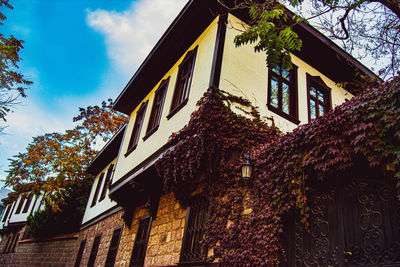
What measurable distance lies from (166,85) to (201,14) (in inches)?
92.9

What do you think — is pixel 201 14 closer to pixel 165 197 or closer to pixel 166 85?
pixel 166 85

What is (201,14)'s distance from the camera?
7.62 m

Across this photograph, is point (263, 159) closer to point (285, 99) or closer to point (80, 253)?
point (285, 99)

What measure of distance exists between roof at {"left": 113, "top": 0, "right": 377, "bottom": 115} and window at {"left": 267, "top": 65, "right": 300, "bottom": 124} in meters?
1.06

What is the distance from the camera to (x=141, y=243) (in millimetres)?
7961

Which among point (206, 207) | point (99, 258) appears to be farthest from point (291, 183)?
point (99, 258)

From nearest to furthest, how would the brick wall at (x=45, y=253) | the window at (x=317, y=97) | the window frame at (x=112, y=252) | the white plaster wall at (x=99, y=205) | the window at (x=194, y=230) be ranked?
the window at (x=194, y=230) < the window at (x=317, y=97) < the window frame at (x=112, y=252) < the white plaster wall at (x=99, y=205) < the brick wall at (x=45, y=253)

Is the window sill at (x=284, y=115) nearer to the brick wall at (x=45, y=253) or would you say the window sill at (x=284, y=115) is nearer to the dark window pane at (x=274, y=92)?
the dark window pane at (x=274, y=92)

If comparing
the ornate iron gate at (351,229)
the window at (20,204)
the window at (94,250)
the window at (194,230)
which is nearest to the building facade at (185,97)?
the window at (194,230)

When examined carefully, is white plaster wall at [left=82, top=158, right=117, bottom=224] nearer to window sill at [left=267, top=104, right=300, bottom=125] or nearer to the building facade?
the building facade

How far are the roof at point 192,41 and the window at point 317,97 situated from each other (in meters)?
0.56

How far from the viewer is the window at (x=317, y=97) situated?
27.7 ft

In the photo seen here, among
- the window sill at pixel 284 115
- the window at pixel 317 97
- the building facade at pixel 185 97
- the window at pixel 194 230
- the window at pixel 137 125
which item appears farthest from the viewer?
the window at pixel 137 125

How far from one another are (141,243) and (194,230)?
8.71 ft
